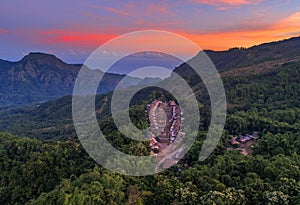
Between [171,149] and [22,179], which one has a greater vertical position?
[171,149]

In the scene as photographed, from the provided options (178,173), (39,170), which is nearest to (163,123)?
(178,173)

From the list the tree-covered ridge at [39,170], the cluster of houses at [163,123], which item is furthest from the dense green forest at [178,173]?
the cluster of houses at [163,123]

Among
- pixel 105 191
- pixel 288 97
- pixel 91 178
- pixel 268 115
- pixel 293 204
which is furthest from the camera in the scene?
pixel 288 97

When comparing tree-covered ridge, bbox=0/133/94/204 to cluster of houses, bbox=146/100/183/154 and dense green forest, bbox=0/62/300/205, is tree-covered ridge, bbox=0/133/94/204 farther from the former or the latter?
cluster of houses, bbox=146/100/183/154

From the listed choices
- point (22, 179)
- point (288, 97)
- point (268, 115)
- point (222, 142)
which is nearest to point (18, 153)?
point (22, 179)

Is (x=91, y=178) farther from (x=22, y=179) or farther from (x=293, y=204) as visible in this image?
(x=293, y=204)

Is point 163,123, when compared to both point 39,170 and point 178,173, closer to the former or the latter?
point 178,173
